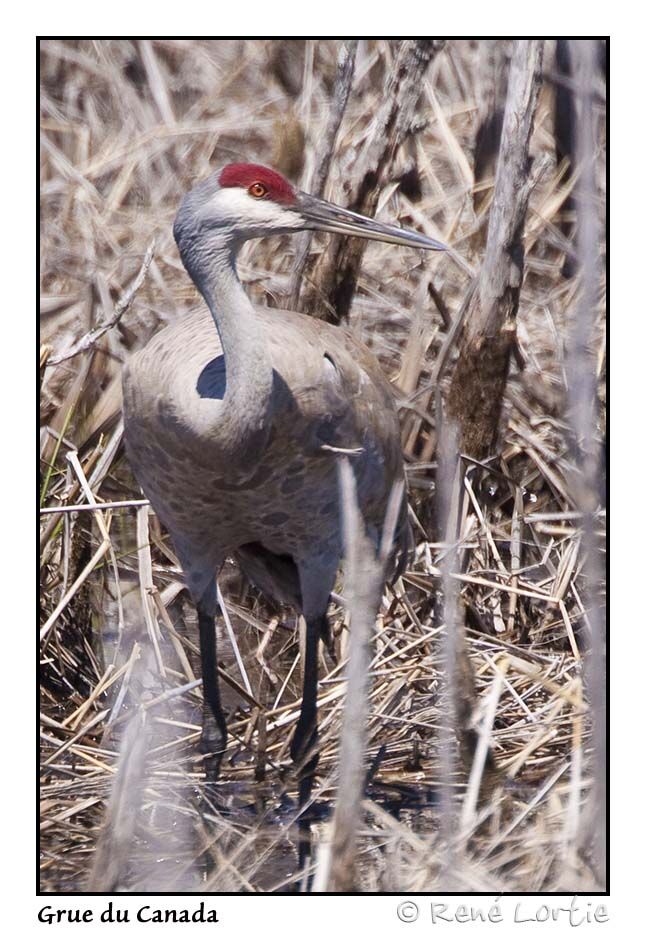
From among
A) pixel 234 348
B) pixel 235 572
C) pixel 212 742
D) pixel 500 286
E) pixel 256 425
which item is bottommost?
pixel 212 742

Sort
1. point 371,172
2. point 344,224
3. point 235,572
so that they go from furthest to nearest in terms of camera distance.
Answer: point 235,572
point 371,172
point 344,224

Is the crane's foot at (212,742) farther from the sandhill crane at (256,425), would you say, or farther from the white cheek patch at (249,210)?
the white cheek patch at (249,210)

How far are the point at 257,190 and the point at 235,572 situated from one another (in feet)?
5.43

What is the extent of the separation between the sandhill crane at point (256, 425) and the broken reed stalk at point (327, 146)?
0.59 meters

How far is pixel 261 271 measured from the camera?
4602mm

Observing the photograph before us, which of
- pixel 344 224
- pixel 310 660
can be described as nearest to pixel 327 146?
pixel 344 224

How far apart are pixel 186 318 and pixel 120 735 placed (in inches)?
43.7

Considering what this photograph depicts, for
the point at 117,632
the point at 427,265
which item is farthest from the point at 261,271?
the point at 117,632

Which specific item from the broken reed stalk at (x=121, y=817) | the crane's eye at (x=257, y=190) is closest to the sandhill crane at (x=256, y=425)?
the crane's eye at (x=257, y=190)

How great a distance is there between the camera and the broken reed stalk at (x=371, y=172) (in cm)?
397

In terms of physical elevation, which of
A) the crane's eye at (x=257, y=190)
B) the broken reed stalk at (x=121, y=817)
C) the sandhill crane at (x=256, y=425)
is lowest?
the broken reed stalk at (x=121, y=817)

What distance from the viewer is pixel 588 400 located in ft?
6.86

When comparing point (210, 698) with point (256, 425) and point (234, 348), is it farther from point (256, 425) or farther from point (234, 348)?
point (234, 348)
